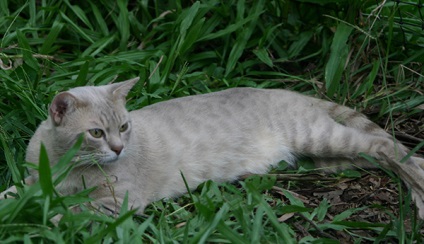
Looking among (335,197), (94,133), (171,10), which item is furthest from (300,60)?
(94,133)

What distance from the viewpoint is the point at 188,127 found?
5117 millimetres

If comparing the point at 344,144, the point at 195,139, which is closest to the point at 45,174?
Answer: the point at 195,139

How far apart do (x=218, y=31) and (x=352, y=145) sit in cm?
159

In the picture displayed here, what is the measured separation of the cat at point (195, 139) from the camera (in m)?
4.37

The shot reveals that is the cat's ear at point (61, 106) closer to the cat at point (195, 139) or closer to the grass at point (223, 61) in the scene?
the cat at point (195, 139)

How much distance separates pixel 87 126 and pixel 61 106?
0.18 meters

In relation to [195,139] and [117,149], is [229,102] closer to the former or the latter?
[195,139]

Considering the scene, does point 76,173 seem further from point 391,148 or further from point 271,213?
point 391,148

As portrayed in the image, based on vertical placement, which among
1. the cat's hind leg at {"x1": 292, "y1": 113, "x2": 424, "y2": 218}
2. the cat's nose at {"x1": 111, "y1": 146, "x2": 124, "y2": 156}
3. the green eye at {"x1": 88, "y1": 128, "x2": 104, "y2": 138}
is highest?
the green eye at {"x1": 88, "y1": 128, "x2": 104, "y2": 138}

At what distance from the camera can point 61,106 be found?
4.32 meters

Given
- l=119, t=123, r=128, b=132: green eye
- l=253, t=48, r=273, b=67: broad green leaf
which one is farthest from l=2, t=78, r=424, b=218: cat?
l=253, t=48, r=273, b=67: broad green leaf

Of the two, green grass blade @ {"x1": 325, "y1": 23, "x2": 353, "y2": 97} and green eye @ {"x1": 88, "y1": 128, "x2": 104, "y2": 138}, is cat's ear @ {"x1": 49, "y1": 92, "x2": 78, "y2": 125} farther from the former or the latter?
green grass blade @ {"x1": 325, "y1": 23, "x2": 353, "y2": 97}

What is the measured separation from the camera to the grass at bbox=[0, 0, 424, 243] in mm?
4648

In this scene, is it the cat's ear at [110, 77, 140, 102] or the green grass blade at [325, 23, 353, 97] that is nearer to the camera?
the cat's ear at [110, 77, 140, 102]
